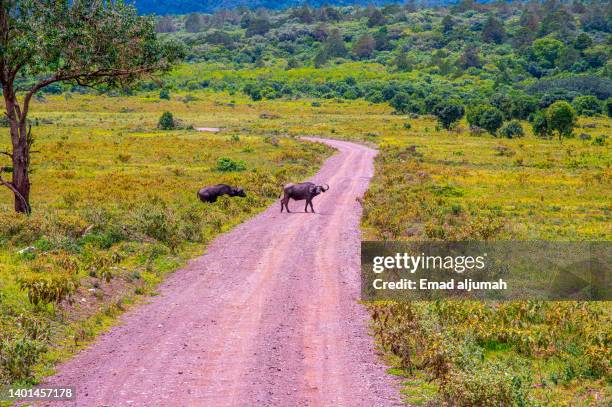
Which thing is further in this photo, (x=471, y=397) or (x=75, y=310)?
(x=75, y=310)

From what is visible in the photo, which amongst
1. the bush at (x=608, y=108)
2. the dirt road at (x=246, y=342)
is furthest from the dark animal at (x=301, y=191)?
the bush at (x=608, y=108)

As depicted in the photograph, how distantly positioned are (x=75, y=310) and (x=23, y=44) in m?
11.6

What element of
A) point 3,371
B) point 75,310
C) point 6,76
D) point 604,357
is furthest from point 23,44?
point 604,357

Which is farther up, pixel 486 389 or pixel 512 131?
pixel 486 389

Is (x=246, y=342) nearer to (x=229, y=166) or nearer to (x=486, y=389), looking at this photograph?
(x=486, y=389)

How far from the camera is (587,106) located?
12038 centimetres

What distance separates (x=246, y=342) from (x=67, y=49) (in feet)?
51.4

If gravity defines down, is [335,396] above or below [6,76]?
below

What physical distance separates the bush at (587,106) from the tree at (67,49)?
4146 inches

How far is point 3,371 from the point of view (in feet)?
40.8

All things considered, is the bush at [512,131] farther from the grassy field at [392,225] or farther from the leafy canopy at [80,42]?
the leafy canopy at [80,42]

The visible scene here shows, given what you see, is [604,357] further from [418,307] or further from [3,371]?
[3,371]

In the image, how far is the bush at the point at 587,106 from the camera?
11794cm

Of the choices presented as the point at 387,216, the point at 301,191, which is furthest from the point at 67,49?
the point at 387,216
